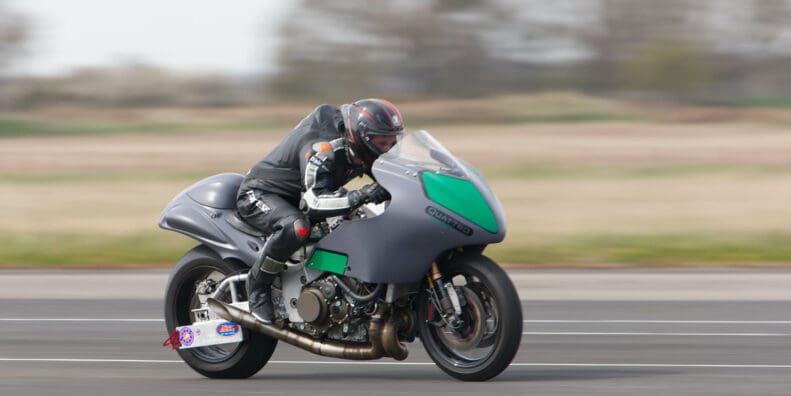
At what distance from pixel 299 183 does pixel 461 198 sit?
1.14 m

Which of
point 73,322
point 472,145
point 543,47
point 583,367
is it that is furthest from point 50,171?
point 543,47

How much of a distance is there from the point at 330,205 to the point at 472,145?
34.9 meters

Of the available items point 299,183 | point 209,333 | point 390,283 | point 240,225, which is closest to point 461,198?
point 390,283

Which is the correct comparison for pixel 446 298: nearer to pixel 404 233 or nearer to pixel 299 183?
pixel 404 233

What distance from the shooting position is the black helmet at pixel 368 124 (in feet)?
24.2

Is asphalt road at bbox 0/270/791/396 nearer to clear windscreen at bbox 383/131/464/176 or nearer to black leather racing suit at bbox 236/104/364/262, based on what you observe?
black leather racing suit at bbox 236/104/364/262

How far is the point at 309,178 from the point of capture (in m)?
7.40

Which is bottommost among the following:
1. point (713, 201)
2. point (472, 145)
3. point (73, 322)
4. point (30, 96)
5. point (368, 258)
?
point (30, 96)

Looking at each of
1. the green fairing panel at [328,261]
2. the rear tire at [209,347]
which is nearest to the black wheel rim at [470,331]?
the green fairing panel at [328,261]

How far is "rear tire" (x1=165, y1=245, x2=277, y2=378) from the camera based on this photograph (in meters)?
7.93

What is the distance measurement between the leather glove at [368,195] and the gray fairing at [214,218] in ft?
2.75

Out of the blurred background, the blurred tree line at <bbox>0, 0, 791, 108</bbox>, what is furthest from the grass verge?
the blurred tree line at <bbox>0, 0, 791, 108</bbox>

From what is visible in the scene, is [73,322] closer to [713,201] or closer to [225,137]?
[713,201]

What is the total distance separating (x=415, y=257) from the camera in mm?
7207
